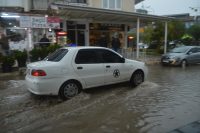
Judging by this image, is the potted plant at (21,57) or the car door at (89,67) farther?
the potted plant at (21,57)

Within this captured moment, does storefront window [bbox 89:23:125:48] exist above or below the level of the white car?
above

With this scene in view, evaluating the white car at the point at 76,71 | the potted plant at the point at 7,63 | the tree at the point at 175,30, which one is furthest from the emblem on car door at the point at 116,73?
the tree at the point at 175,30

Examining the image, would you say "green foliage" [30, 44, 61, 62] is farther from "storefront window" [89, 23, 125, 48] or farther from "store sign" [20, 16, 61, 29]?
"storefront window" [89, 23, 125, 48]

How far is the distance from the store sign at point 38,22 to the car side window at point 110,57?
19.3ft

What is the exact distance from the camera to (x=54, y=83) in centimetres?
794

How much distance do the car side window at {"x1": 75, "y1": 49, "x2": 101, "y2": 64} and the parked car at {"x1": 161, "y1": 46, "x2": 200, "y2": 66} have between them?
1083 cm

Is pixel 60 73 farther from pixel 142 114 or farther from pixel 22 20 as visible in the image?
pixel 22 20

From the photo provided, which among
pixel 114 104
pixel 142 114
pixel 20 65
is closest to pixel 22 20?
pixel 20 65

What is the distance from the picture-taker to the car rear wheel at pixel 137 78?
1023 centimetres

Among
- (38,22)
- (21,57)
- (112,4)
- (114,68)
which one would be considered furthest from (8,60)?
(112,4)

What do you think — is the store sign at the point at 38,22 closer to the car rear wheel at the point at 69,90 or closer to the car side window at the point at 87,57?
the car side window at the point at 87,57

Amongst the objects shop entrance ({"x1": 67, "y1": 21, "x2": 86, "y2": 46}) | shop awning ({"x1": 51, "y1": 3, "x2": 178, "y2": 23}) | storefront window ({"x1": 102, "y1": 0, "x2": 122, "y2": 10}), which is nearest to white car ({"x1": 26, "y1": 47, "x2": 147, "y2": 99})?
shop awning ({"x1": 51, "y1": 3, "x2": 178, "y2": 23})

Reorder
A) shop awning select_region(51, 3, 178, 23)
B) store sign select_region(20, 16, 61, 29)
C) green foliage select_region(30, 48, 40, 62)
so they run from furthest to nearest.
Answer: shop awning select_region(51, 3, 178, 23)
green foliage select_region(30, 48, 40, 62)
store sign select_region(20, 16, 61, 29)

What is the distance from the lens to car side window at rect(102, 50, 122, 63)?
368 inches
